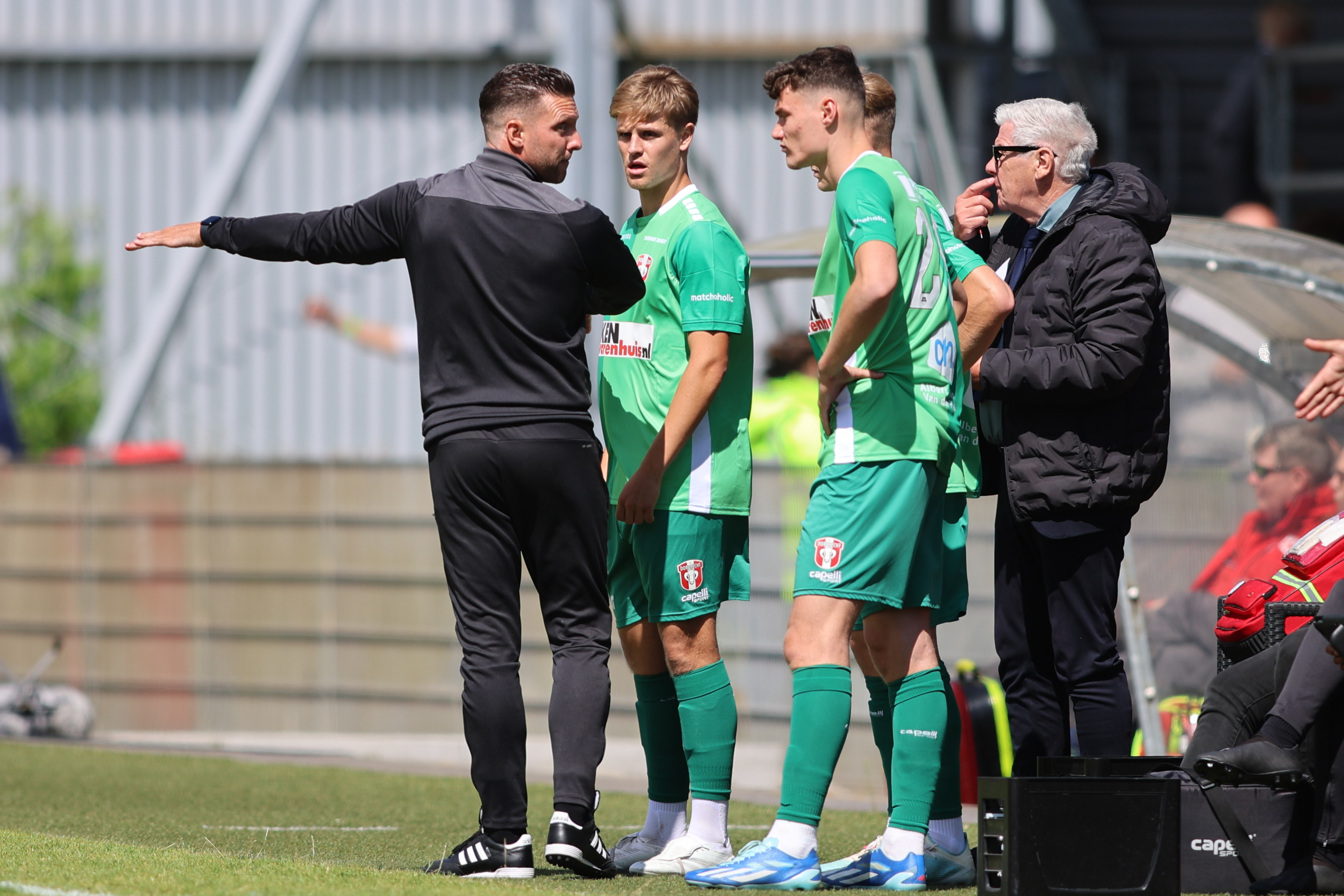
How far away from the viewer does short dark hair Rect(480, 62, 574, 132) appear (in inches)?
194

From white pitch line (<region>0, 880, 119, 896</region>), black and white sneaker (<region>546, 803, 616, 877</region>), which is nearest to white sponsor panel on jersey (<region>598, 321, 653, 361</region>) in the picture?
black and white sneaker (<region>546, 803, 616, 877</region>)

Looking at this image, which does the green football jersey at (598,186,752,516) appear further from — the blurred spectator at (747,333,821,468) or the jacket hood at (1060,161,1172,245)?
the blurred spectator at (747,333,821,468)

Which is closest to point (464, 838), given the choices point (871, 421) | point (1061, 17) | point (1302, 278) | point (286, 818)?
point (286, 818)

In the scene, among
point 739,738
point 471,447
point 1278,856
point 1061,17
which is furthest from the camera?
point 1061,17

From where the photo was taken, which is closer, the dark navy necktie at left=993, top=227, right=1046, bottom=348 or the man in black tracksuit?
the man in black tracksuit

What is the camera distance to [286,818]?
634 centimetres

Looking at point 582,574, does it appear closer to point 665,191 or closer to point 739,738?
point 665,191

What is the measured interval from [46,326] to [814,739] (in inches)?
602

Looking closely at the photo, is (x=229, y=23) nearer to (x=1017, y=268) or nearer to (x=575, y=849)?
(x=1017, y=268)

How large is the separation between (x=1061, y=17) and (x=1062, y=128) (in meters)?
11.0

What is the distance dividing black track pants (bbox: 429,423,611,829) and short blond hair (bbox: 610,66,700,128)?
936 mm

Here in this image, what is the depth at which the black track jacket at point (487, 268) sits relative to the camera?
189 inches

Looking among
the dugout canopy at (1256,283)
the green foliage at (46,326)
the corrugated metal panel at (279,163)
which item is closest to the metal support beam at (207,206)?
the corrugated metal panel at (279,163)

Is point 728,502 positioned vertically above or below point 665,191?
below
